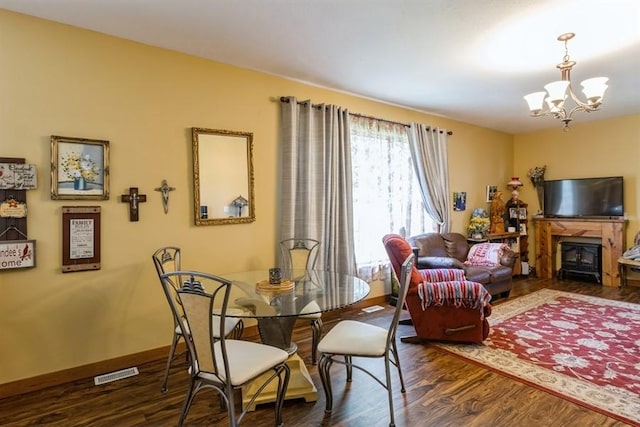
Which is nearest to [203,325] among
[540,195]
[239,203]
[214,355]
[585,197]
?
[214,355]

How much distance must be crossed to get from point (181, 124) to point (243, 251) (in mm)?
1286

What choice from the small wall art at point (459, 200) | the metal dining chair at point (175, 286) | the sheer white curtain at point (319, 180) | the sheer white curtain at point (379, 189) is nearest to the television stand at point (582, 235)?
the small wall art at point (459, 200)

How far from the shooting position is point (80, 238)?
2.57 m

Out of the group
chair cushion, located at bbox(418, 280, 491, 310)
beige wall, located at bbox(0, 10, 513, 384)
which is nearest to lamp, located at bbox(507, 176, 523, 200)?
chair cushion, located at bbox(418, 280, 491, 310)

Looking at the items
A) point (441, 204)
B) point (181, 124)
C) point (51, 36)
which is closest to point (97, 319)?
point (181, 124)

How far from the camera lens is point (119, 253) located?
2.73 meters

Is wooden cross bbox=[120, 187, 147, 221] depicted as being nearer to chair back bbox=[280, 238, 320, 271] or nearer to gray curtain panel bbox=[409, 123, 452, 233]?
chair back bbox=[280, 238, 320, 271]

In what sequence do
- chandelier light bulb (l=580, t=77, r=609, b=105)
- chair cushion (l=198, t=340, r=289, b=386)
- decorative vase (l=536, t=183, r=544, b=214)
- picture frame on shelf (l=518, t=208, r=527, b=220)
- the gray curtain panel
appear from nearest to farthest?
chair cushion (l=198, t=340, r=289, b=386)
chandelier light bulb (l=580, t=77, r=609, b=105)
the gray curtain panel
picture frame on shelf (l=518, t=208, r=527, b=220)
decorative vase (l=536, t=183, r=544, b=214)

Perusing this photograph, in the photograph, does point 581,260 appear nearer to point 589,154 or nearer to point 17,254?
point 589,154

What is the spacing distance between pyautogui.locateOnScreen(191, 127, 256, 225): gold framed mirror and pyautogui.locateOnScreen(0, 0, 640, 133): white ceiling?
73 centimetres

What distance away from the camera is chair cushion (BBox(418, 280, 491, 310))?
116 inches

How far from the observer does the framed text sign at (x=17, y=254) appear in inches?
91.1

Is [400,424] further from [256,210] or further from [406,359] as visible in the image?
[256,210]

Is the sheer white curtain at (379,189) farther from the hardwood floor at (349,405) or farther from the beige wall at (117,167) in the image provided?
the hardwood floor at (349,405)
